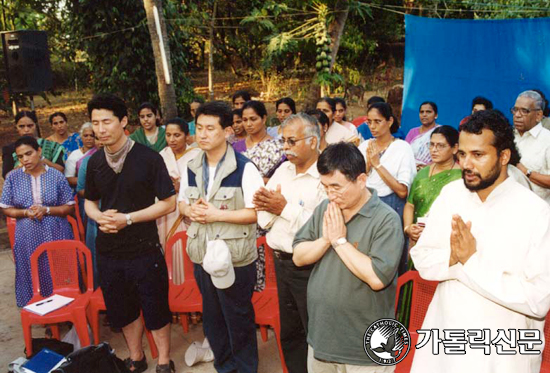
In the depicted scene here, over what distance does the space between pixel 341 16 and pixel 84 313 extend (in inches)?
387

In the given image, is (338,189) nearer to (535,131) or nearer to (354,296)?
(354,296)

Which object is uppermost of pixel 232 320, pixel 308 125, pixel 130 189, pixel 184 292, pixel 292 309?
pixel 308 125

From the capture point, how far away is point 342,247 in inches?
80.2

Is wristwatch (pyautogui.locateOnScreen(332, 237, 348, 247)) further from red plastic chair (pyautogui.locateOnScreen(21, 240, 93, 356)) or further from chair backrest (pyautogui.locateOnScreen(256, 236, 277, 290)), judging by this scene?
red plastic chair (pyautogui.locateOnScreen(21, 240, 93, 356))

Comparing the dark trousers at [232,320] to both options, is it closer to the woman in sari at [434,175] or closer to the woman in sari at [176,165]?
the woman in sari at [176,165]

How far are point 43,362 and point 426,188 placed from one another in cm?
283

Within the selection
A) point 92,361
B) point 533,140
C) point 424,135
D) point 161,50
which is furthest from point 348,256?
point 161,50

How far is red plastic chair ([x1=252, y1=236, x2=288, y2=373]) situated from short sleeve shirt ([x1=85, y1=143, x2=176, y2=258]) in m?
0.90

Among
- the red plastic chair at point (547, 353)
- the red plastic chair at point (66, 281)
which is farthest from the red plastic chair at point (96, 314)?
the red plastic chair at point (547, 353)

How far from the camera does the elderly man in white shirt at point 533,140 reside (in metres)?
3.79

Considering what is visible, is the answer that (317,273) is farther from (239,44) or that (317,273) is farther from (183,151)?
(239,44)

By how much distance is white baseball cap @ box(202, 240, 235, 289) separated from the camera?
270 centimetres

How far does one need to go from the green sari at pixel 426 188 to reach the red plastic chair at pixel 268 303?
1.12m

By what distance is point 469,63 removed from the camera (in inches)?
285
